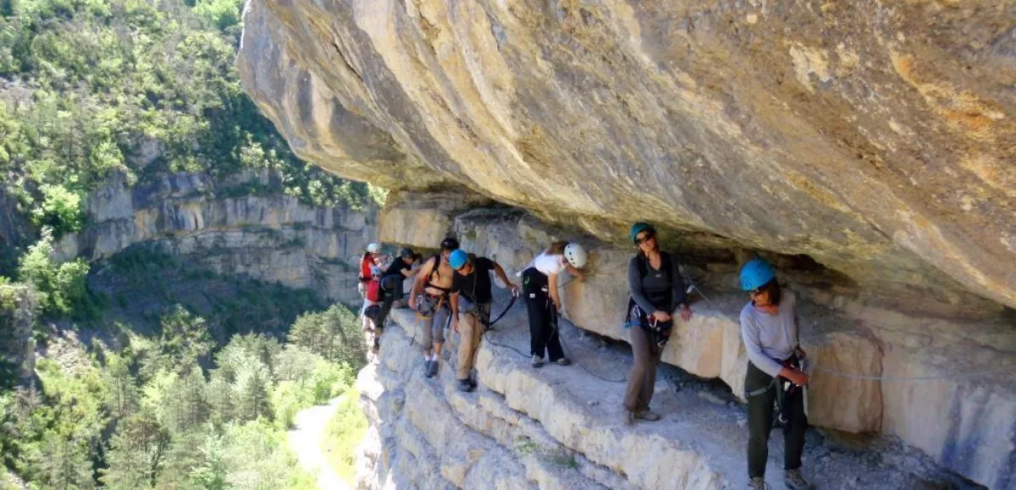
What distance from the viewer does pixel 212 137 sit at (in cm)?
5031

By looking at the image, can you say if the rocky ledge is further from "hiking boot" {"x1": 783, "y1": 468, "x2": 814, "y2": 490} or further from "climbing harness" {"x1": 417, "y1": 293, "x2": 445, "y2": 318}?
"climbing harness" {"x1": 417, "y1": 293, "x2": 445, "y2": 318}

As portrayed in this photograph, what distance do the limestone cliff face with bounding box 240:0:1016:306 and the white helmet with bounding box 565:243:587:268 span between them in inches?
21.6

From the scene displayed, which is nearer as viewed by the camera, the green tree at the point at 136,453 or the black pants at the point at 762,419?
the black pants at the point at 762,419

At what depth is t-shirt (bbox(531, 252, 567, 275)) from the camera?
6.98m

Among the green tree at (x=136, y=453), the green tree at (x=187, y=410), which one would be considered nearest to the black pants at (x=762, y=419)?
the green tree at (x=136, y=453)

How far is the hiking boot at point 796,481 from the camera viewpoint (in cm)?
480

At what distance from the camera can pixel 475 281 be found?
7.71 meters

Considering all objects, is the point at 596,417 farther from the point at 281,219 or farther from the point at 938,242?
the point at 281,219

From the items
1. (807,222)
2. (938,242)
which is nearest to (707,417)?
(807,222)

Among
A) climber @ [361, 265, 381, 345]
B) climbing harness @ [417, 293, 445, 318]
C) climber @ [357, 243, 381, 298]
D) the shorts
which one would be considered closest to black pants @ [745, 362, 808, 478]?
climbing harness @ [417, 293, 445, 318]

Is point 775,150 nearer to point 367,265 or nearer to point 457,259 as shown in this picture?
point 457,259

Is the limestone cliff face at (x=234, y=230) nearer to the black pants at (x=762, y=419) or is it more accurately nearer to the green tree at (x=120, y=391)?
the green tree at (x=120, y=391)

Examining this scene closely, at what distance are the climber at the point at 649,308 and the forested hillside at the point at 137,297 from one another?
9540 millimetres

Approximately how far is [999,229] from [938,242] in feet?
1.07
